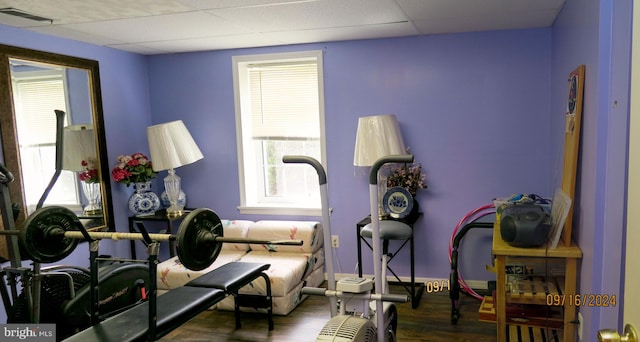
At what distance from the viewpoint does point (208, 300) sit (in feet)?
8.78

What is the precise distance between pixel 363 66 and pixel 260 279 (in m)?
1.98

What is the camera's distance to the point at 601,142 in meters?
1.99

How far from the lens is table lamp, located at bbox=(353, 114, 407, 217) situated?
3.65 metres

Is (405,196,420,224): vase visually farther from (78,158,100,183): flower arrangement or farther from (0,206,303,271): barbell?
(78,158,100,183): flower arrangement

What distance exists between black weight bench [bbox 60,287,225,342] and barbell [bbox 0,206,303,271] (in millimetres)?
420

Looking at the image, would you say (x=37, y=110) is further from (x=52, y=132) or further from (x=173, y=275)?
(x=173, y=275)

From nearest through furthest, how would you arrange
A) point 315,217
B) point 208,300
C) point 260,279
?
1. point 208,300
2. point 260,279
3. point 315,217

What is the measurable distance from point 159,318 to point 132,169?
6.92ft

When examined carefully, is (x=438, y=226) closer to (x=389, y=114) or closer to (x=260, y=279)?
(x=389, y=114)

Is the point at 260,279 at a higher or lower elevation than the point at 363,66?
lower

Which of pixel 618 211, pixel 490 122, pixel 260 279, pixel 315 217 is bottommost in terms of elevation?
pixel 260 279

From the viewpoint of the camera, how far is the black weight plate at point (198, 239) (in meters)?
1.78

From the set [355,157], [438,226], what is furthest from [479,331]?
[355,157]
